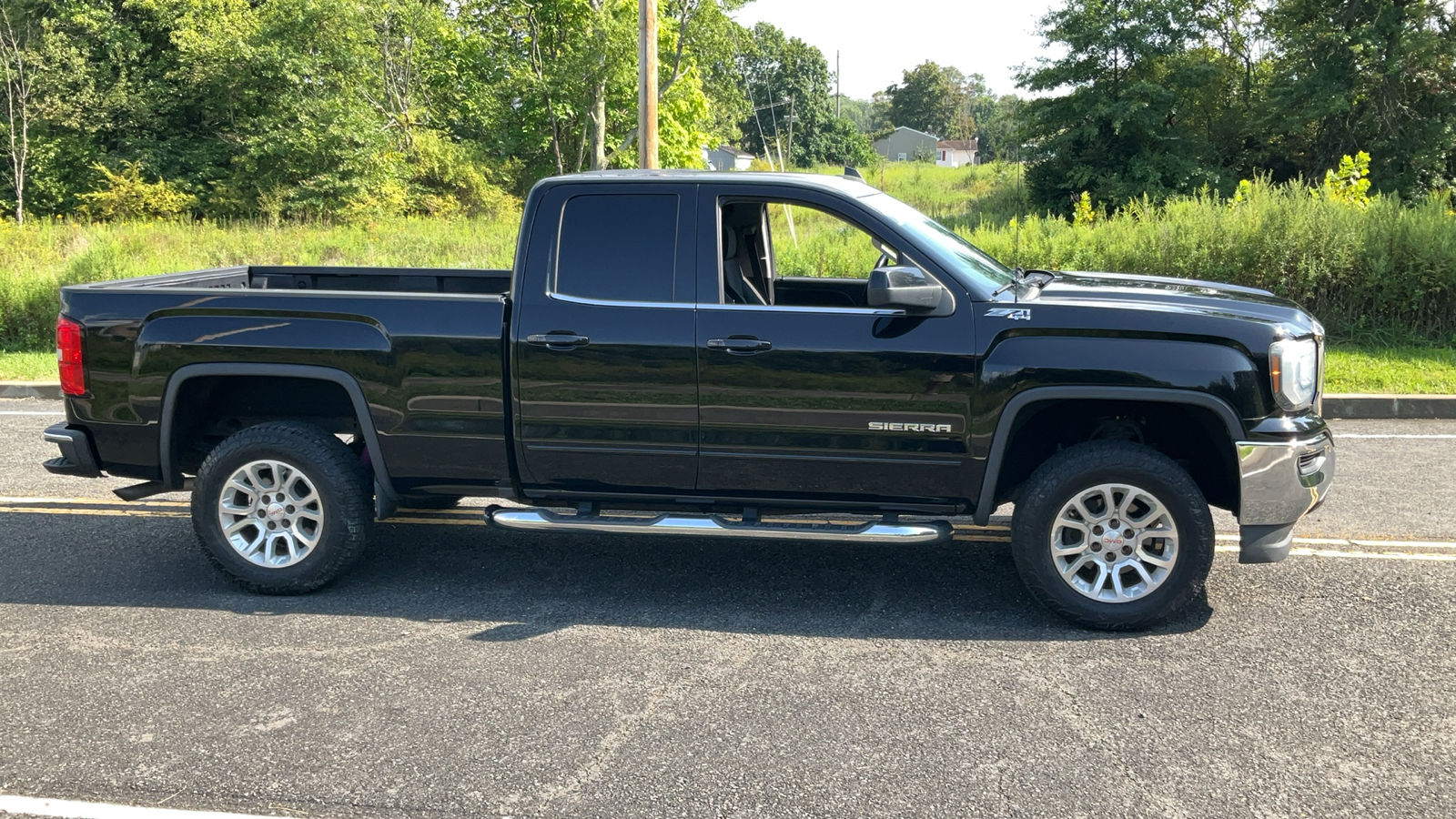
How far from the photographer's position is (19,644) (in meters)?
4.96

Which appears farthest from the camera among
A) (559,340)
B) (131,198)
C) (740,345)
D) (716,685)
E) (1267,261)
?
(131,198)

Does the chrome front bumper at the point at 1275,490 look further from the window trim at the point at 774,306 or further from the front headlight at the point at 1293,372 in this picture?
the window trim at the point at 774,306

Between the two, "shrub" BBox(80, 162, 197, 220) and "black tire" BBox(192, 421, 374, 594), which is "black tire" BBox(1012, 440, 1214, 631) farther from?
"shrub" BBox(80, 162, 197, 220)

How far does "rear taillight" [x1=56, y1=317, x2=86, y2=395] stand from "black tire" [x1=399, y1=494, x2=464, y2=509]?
163 cm

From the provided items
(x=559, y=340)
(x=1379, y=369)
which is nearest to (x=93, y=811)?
(x=559, y=340)

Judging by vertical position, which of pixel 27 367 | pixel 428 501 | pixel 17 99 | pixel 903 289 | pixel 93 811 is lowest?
pixel 93 811

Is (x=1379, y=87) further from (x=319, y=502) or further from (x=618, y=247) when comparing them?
(x=319, y=502)

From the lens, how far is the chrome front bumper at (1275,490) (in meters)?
4.82

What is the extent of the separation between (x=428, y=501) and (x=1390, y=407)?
8.60 meters

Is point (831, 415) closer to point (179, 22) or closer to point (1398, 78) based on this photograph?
point (1398, 78)

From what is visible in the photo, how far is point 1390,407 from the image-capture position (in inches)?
409

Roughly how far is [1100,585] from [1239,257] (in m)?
9.91

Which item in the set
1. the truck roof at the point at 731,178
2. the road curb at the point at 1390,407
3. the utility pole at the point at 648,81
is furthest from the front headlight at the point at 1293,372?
the utility pole at the point at 648,81

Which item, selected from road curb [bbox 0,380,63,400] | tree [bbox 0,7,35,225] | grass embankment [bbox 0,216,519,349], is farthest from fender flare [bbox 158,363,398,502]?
tree [bbox 0,7,35,225]
